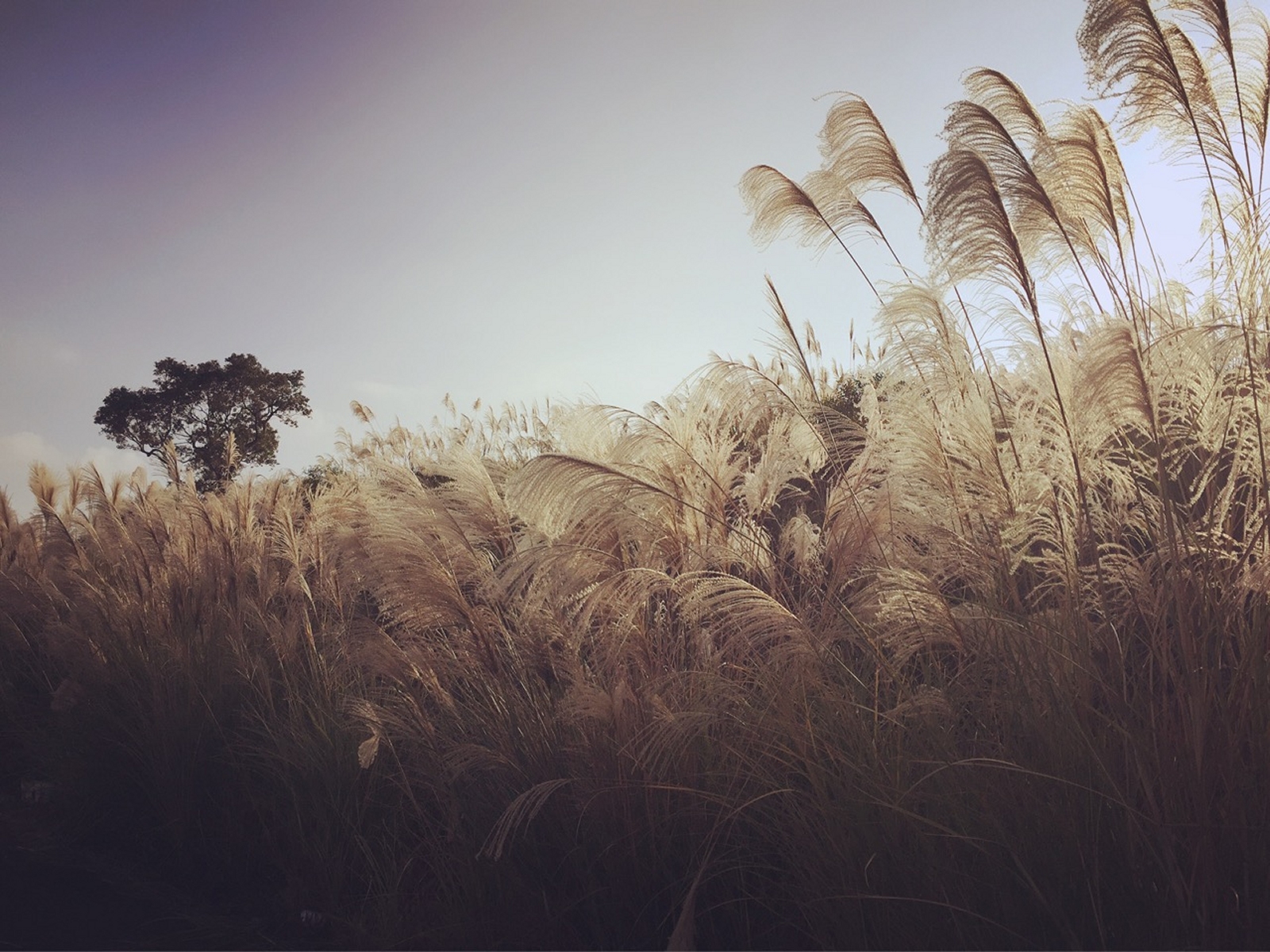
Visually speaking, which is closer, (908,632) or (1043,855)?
(1043,855)

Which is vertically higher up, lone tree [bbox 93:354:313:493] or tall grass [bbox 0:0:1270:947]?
lone tree [bbox 93:354:313:493]

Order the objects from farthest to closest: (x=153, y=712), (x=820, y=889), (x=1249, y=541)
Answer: (x=153, y=712) < (x=1249, y=541) < (x=820, y=889)

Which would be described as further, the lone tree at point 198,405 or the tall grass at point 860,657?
the lone tree at point 198,405

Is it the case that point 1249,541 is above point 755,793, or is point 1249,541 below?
above

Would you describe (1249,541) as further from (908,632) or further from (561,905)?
(561,905)

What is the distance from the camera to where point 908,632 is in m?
2.89

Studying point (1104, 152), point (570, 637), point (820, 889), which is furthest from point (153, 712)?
point (1104, 152)

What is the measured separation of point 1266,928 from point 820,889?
951mm

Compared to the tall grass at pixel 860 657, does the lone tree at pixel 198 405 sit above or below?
above

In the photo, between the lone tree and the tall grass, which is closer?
the tall grass

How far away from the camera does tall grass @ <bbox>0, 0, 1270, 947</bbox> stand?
2193 mm

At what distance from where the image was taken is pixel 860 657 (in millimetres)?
3574

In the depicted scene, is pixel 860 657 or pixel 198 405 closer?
pixel 860 657

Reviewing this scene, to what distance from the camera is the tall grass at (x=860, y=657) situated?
219 centimetres
